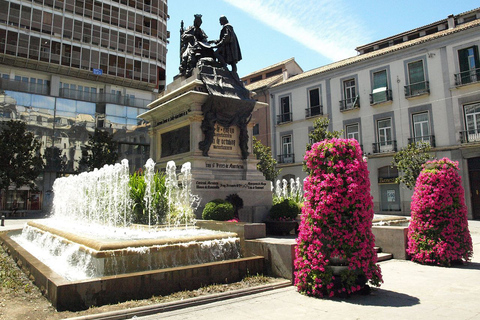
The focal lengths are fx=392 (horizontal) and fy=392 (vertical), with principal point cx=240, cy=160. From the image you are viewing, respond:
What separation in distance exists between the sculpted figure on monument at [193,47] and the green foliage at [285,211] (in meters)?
5.54

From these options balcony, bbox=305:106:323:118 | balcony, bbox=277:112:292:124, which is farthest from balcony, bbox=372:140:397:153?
balcony, bbox=277:112:292:124

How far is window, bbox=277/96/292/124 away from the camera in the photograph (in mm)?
38469

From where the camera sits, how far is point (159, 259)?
641 centimetres

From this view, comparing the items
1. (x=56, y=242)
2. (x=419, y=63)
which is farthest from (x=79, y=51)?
(x=56, y=242)

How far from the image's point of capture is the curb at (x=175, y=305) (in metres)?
4.71

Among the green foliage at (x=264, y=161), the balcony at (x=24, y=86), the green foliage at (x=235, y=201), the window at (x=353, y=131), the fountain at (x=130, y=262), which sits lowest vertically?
the fountain at (x=130, y=262)

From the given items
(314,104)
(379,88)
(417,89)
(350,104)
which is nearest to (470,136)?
(417,89)

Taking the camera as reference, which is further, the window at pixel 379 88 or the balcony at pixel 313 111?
the balcony at pixel 313 111

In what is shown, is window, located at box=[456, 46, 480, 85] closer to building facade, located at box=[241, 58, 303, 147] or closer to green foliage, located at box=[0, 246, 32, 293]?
building facade, located at box=[241, 58, 303, 147]

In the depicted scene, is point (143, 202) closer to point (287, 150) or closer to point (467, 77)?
point (467, 77)

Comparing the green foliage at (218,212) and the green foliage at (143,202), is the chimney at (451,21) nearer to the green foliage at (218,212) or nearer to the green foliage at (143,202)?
the green foliage at (218,212)

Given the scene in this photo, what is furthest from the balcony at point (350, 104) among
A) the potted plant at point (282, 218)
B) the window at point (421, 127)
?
the potted plant at point (282, 218)

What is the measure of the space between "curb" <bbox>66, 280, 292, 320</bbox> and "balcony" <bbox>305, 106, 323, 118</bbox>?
3081 centimetres

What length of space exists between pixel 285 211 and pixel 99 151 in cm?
2668
